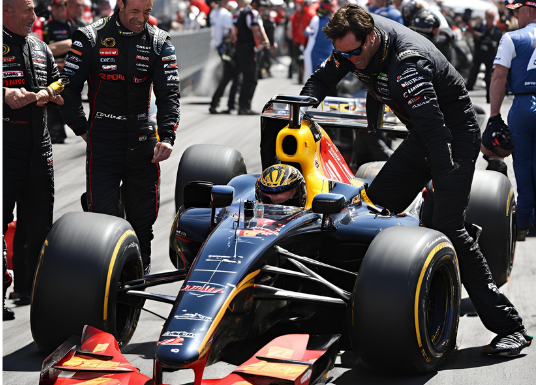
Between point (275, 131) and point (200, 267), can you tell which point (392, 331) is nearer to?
point (200, 267)

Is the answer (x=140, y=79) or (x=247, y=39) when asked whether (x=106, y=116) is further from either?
(x=247, y=39)

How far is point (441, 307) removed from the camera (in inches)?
192

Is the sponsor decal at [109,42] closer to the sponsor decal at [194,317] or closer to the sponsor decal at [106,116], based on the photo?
the sponsor decal at [106,116]

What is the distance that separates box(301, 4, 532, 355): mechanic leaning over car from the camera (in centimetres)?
480

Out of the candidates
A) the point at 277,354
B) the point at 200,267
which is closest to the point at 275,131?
the point at 200,267

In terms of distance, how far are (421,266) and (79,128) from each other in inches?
109

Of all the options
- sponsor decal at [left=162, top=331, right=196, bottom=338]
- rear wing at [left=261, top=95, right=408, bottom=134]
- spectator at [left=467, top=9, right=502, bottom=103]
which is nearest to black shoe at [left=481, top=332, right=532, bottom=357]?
rear wing at [left=261, top=95, right=408, bottom=134]

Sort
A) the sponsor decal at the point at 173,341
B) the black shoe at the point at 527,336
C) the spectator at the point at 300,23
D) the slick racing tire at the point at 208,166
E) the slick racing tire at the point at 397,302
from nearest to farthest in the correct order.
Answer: the sponsor decal at the point at 173,341 → the slick racing tire at the point at 397,302 → the black shoe at the point at 527,336 → the slick racing tire at the point at 208,166 → the spectator at the point at 300,23

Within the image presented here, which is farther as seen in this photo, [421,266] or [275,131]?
[275,131]

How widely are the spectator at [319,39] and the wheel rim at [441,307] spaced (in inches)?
333

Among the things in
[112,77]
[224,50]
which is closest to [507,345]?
[112,77]

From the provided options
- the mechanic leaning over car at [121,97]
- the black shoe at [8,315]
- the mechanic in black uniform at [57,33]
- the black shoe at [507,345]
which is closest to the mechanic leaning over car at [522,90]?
the black shoe at [507,345]

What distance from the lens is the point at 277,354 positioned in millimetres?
4082

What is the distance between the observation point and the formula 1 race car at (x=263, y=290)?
4055 mm
